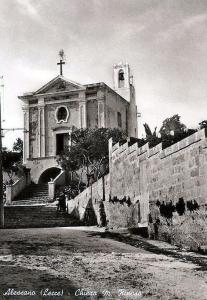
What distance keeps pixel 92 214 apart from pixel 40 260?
570 inches

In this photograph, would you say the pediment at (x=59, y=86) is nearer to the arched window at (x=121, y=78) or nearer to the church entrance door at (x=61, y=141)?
the church entrance door at (x=61, y=141)

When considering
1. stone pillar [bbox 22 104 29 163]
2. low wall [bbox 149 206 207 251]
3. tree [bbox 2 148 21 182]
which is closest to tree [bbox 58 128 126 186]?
tree [bbox 2 148 21 182]

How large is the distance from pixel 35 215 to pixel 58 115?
53.7 ft

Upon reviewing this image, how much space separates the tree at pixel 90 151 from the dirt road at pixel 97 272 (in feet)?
65.8

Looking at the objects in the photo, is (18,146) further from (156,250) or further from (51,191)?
(156,250)

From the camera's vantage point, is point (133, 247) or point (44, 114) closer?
point (133, 247)

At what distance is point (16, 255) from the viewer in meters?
8.12

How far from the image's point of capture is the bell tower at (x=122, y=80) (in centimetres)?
4306

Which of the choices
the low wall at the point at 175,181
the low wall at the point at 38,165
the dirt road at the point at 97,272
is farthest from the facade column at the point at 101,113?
the dirt road at the point at 97,272

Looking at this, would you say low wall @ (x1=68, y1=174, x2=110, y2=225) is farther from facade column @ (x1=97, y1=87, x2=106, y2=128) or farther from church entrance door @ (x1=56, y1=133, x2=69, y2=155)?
church entrance door @ (x1=56, y1=133, x2=69, y2=155)

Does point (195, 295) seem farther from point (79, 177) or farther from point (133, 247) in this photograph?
point (79, 177)

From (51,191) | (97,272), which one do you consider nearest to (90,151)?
(51,191)

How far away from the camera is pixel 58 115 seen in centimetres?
3991

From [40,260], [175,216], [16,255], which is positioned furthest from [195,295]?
[175,216]
